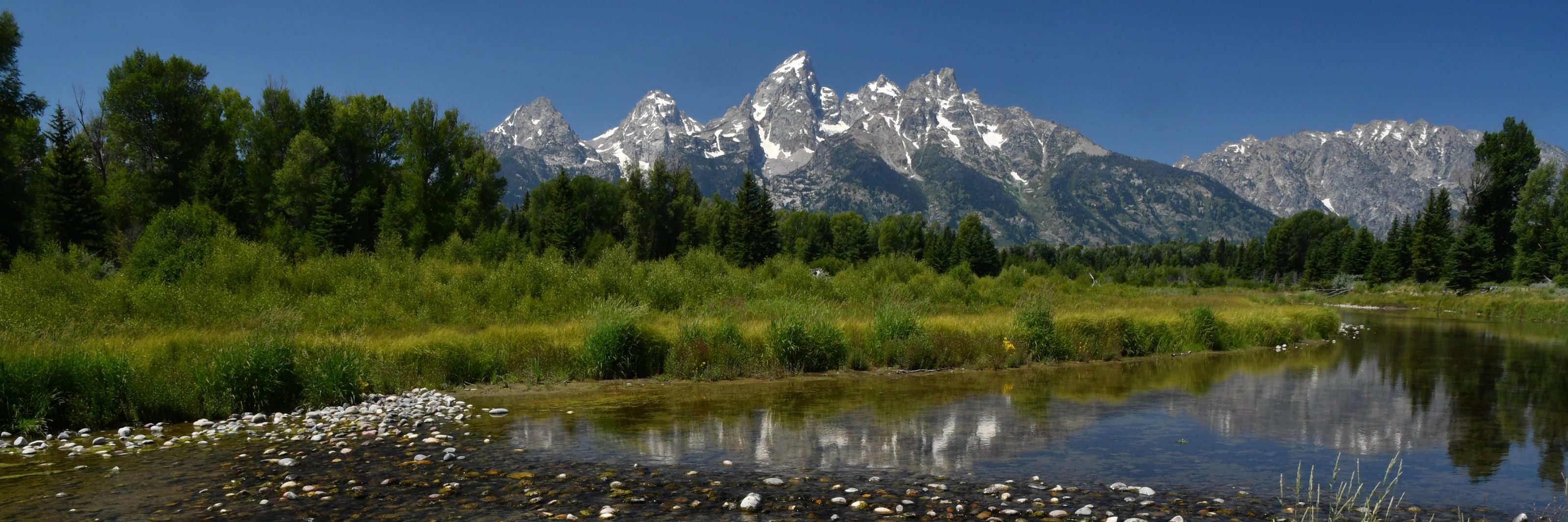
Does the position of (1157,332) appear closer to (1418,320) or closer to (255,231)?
(1418,320)

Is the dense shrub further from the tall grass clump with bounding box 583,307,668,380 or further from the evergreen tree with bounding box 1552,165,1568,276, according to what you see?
the evergreen tree with bounding box 1552,165,1568,276

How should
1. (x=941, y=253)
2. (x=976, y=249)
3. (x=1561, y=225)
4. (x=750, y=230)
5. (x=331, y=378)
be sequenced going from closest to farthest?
(x=331, y=378) → (x=750, y=230) → (x=1561, y=225) → (x=941, y=253) → (x=976, y=249)

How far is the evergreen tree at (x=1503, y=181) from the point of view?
85.6 meters

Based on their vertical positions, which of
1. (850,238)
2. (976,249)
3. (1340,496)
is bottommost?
(1340,496)

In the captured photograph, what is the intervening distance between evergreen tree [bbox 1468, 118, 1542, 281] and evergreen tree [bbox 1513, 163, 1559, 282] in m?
0.89

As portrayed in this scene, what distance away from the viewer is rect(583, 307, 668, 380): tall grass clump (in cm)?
1778

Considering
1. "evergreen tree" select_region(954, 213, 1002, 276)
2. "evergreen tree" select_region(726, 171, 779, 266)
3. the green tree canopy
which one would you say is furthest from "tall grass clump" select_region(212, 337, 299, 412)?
"evergreen tree" select_region(954, 213, 1002, 276)

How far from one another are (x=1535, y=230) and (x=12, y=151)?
124 m

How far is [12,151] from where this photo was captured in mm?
34656

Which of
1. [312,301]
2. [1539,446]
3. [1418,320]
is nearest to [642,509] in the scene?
[1539,446]

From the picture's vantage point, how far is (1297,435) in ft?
40.3

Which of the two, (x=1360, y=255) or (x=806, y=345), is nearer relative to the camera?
(x=806, y=345)

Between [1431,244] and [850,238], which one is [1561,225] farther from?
[850,238]

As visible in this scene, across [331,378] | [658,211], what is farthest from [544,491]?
[658,211]
